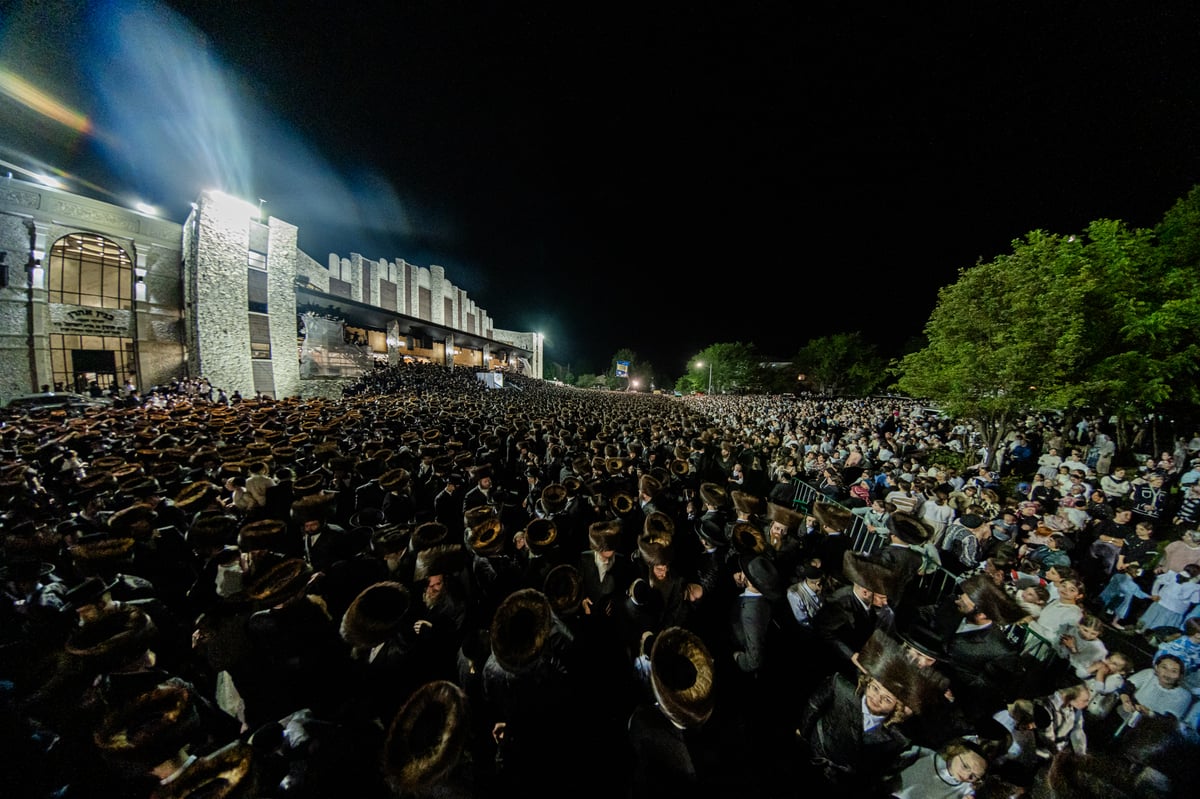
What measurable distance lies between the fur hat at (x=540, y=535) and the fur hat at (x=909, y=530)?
4.55m

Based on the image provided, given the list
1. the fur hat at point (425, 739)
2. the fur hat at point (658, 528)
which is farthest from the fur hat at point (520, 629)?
the fur hat at point (658, 528)

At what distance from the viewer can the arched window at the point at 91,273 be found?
1728cm

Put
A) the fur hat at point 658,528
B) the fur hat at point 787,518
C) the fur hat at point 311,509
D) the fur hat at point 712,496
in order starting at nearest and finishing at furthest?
the fur hat at point 658,528
the fur hat at point 311,509
the fur hat at point 787,518
the fur hat at point 712,496

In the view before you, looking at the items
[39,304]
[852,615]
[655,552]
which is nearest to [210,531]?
[655,552]

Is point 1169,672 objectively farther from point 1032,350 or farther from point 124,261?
point 124,261

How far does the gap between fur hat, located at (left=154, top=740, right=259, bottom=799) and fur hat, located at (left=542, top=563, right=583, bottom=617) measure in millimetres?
1710

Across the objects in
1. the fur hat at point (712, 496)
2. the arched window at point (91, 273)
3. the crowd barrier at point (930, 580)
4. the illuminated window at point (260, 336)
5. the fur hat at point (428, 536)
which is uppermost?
the arched window at point (91, 273)

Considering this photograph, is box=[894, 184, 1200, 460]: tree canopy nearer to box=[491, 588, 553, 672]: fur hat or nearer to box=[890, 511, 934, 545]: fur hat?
box=[890, 511, 934, 545]: fur hat

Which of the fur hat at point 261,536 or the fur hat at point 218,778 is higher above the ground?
the fur hat at point 261,536

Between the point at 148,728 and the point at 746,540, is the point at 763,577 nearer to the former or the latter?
the point at 746,540

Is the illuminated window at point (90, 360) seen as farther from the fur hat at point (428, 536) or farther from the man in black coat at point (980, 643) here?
the man in black coat at point (980, 643)

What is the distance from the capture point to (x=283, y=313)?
2231 centimetres

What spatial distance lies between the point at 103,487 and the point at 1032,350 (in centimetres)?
2085

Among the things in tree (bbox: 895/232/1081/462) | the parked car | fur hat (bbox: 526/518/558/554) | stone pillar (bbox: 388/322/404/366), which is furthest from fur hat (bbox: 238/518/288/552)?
stone pillar (bbox: 388/322/404/366)
